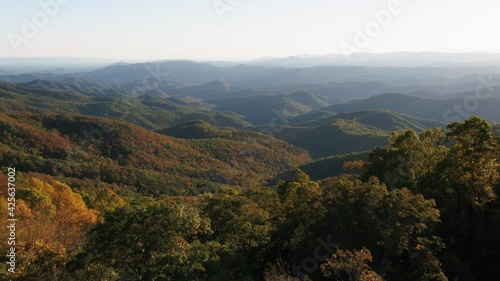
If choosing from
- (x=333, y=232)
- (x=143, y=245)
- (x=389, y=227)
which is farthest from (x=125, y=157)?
(x=389, y=227)

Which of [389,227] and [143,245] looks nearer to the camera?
[389,227]

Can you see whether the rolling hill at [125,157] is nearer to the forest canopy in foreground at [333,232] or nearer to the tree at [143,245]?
the forest canopy in foreground at [333,232]

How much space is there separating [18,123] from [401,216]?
113 m

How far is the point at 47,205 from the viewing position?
4584 centimetres

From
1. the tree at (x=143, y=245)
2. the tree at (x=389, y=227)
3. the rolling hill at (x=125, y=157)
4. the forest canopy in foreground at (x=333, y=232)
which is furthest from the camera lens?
the rolling hill at (x=125, y=157)

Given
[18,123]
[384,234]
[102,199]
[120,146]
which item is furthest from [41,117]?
[384,234]

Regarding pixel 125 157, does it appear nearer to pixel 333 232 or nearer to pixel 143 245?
pixel 143 245

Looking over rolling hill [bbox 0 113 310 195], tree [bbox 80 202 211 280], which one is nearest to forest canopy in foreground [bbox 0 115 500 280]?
tree [bbox 80 202 211 280]

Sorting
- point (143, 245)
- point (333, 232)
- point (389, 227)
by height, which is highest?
point (389, 227)

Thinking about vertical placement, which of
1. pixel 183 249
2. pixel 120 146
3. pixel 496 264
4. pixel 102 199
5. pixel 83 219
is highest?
pixel 183 249

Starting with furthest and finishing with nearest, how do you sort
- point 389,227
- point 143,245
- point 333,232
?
point 333,232
point 143,245
point 389,227

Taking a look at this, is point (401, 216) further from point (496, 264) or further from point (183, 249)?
point (183, 249)

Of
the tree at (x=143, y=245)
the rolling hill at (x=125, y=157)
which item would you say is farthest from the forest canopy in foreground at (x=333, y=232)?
the rolling hill at (x=125, y=157)

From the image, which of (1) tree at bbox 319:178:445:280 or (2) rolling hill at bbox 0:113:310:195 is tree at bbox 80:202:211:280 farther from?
(2) rolling hill at bbox 0:113:310:195
